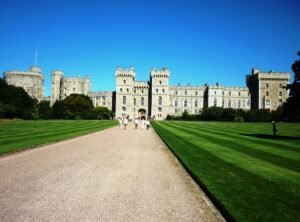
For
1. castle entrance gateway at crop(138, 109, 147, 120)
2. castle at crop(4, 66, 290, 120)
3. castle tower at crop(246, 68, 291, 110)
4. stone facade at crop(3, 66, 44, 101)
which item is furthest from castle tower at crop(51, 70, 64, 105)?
castle tower at crop(246, 68, 291, 110)

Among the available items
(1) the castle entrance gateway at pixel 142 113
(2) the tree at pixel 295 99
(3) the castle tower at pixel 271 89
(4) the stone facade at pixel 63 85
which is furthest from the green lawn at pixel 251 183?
(4) the stone facade at pixel 63 85

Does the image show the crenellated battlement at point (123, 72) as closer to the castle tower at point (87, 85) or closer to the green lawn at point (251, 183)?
the castle tower at point (87, 85)

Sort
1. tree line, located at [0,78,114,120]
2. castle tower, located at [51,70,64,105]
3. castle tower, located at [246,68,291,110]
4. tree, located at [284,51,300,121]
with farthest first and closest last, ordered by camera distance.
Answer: castle tower, located at [51,70,64,105]
castle tower, located at [246,68,291,110]
tree line, located at [0,78,114,120]
tree, located at [284,51,300,121]

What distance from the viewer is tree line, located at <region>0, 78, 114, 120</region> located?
59.4 m

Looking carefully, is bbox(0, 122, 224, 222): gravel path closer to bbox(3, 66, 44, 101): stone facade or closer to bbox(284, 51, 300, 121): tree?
bbox(284, 51, 300, 121): tree

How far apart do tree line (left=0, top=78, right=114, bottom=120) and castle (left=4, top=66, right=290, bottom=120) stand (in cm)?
1119

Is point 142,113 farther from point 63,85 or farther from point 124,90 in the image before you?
point 63,85

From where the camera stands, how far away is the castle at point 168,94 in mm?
82188

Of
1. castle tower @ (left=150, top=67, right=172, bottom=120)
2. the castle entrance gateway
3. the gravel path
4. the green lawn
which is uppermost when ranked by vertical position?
castle tower @ (left=150, top=67, right=172, bottom=120)

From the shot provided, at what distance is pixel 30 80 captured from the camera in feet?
306

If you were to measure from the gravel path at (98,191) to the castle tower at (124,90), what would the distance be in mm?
72746

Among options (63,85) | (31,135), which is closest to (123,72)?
(63,85)

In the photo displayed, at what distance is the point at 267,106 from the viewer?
81.9m

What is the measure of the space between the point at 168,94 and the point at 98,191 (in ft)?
254
